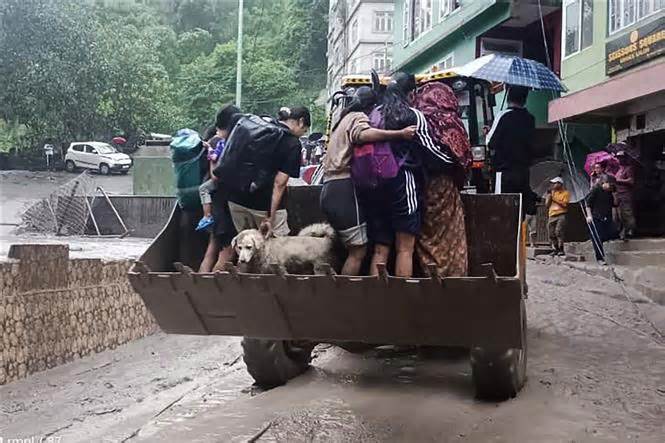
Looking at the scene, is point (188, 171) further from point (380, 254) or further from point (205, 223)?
point (380, 254)

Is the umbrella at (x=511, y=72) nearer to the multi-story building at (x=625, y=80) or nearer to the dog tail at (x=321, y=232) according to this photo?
the dog tail at (x=321, y=232)

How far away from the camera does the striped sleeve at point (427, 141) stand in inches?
180

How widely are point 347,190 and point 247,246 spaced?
743 mm

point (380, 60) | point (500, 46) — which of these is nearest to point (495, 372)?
point (500, 46)

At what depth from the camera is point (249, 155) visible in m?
4.93

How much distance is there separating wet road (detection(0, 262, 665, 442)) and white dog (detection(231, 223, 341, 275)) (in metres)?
1.09

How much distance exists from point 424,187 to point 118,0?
2341 inches

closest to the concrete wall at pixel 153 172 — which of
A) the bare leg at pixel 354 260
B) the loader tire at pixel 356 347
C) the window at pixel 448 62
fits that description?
the window at pixel 448 62

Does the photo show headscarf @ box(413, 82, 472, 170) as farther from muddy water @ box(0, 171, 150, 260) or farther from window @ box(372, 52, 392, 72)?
window @ box(372, 52, 392, 72)

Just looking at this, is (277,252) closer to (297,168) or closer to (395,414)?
(297,168)

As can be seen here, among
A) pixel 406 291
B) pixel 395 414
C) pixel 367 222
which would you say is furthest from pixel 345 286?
pixel 395 414

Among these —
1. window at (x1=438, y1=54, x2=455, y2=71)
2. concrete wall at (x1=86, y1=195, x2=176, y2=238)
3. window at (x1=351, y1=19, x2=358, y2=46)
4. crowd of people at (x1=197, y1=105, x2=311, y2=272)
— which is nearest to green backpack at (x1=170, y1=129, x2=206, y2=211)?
crowd of people at (x1=197, y1=105, x2=311, y2=272)

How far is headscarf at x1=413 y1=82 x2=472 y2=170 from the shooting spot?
4770 millimetres

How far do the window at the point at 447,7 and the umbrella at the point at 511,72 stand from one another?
13492 millimetres
